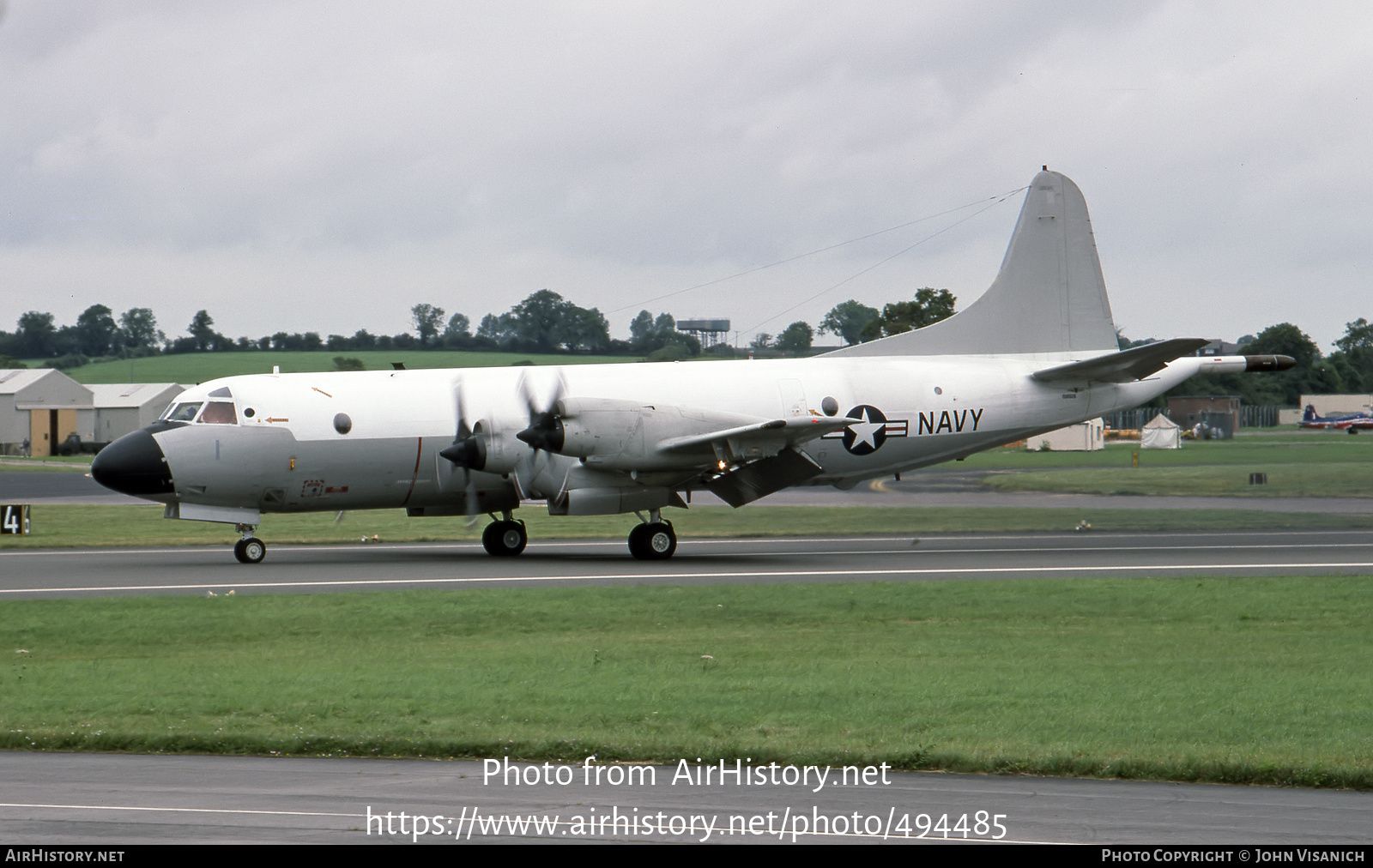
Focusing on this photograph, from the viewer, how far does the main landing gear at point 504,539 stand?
1118 inches

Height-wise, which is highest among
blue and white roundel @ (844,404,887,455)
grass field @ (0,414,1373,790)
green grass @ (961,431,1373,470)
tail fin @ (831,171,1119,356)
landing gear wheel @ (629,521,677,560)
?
tail fin @ (831,171,1119,356)

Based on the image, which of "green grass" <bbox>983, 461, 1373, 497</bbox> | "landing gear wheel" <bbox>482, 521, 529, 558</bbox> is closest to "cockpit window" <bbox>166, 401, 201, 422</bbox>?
"landing gear wheel" <bbox>482, 521, 529, 558</bbox>

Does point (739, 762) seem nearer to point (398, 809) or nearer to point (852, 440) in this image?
point (398, 809)

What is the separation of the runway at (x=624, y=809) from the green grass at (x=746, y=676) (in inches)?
28.2

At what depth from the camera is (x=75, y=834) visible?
742 centimetres

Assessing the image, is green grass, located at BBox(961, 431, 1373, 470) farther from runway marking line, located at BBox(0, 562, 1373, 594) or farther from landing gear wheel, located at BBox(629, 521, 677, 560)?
landing gear wheel, located at BBox(629, 521, 677, 560)

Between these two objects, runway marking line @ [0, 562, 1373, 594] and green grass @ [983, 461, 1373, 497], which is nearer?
runway marking line @ [0, 562, 1373, 594]

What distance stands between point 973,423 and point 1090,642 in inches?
559

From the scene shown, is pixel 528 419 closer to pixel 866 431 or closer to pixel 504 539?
pixel 504 539

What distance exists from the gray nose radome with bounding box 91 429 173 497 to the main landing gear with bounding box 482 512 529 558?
6491mm

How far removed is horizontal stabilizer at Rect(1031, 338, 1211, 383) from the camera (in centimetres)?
2800

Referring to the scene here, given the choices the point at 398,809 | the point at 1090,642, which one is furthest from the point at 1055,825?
the point at 1090,642

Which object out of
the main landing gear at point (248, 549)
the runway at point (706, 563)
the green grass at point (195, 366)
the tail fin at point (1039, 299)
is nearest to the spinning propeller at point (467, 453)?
the runway at point (706, 563)

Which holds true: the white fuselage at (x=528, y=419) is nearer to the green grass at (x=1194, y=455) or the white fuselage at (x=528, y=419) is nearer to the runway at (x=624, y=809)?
the green grass at (x=1194, y=455)
